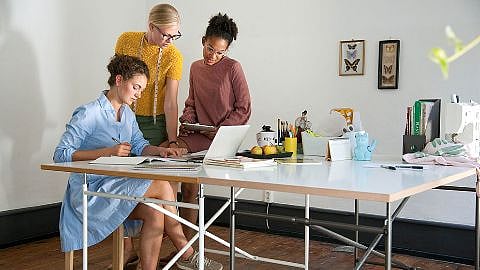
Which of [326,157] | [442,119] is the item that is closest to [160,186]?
[326,157]

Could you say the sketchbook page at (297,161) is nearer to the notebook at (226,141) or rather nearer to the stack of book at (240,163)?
the stack of book at (240,163)

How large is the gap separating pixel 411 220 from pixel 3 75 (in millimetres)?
2781

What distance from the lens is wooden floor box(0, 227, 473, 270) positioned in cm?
325

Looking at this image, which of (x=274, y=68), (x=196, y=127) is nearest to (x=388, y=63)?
(x=274, y=68)

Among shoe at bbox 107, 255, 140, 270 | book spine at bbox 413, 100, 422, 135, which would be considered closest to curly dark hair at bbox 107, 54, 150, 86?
shoe at bbox 107, 255, 140, 270

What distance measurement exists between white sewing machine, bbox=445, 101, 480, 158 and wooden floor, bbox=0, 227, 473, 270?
105 centimetres

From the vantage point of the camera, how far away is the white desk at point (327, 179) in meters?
1.45

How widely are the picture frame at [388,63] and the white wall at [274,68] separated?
0.04 meters

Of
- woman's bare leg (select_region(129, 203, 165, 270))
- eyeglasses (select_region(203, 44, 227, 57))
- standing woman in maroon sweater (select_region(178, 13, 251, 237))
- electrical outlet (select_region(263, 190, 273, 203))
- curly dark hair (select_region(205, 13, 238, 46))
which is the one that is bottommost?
electrical outlet (select_region(263, 190, 273, 203))

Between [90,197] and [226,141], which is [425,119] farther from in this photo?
[90,197]

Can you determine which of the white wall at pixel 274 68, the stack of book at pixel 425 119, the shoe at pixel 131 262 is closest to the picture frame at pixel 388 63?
the white wall at pixel 274 68

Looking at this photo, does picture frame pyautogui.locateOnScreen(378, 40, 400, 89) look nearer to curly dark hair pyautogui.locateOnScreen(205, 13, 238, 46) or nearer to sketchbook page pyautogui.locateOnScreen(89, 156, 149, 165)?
curly dark hair pyautogui.locateOnScreen(205, 13, 238, 46)

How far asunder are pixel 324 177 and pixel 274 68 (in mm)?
2461

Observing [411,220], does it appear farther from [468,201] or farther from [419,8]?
[419,8]
